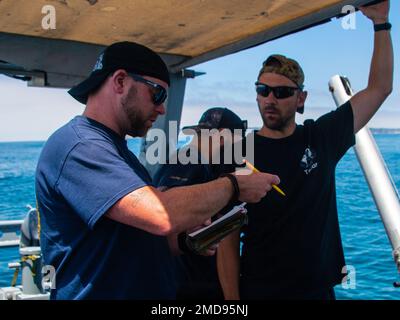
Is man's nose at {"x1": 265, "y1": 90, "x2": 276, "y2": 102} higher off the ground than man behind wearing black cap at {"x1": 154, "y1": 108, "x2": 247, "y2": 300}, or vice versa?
man's nose at {"x1": 265, "y1": 90, "x2": 276, "y2": 102}

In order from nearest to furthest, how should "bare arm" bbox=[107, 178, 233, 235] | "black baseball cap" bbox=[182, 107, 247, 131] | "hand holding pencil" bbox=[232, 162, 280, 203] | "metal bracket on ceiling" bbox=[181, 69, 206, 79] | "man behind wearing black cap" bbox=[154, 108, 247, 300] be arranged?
"bare arm" bbox=[107, 178, 233, 235]
"hand holding pencil" bbox=[232, 162, 280, 203]
"man behind wearing black cap" bbox=[154, 108, 247, 300]
"black baseball cap" bbox=[182, 107, 247, 131]
"metal bracket on ceiling" bbox=[181, 69, 206, 79]

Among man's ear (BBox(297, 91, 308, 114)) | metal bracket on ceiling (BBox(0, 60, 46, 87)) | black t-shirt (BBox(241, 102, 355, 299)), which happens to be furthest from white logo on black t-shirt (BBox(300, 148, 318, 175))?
metal bracket on ceiling (BBox(0, 60, 46, 87))

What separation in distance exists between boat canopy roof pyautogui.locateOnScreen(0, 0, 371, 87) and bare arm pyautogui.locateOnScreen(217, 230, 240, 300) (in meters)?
1.12

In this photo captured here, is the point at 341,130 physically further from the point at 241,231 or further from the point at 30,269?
the point at 30,269

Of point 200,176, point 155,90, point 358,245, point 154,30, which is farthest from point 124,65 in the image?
point 358,245

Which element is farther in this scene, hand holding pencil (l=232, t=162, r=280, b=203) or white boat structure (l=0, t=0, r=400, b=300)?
white boat structure (l=0, t=0, r=400, b=300)

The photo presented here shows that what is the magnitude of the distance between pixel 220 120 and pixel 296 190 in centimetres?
69

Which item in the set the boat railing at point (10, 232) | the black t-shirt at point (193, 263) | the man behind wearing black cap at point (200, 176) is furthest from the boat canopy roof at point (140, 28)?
the boat railing at point (10, 232)

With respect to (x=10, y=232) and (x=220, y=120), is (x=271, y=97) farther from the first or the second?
(x=10, y=232)

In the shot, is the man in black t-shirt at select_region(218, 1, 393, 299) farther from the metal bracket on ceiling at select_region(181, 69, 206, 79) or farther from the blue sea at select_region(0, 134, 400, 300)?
the metal bracket on ceiling at select_region(181, 69, 206, 79)

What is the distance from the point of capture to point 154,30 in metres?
3.01

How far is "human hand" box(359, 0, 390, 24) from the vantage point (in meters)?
2.47

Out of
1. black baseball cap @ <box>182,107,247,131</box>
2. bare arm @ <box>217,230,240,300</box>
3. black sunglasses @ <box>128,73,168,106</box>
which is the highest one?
black baseball cap @ <box>182,107,247,131</box>

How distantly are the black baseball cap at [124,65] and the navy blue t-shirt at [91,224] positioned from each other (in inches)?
5.7
